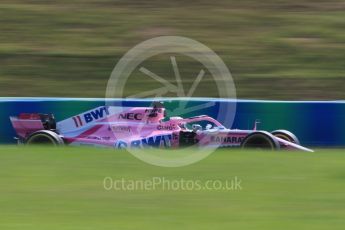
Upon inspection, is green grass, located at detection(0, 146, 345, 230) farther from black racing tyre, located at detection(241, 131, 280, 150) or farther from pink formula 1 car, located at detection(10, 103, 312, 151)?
pink formula 1 car, located at detection(10, 103, 312, 151)

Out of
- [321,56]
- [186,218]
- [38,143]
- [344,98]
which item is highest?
[321,56]

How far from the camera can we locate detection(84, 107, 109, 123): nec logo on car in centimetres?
1032

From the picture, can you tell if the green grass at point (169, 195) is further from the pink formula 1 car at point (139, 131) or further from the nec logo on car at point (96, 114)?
the nec logo on car at point (96, 114)

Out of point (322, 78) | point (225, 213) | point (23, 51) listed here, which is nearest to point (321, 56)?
point (322, 78)

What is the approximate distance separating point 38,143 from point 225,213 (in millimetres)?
5370

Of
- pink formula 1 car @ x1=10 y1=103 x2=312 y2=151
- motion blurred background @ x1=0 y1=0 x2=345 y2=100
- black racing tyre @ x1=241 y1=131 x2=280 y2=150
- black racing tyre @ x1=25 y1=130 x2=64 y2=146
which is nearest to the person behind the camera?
black racing tyre @ x1=241 y1=131 x2=280 y2=150

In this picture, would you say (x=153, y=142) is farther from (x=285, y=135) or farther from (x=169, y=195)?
(x=169, y=195)

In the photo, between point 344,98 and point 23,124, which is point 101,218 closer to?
point 23,124

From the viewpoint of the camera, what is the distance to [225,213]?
17.0 ft

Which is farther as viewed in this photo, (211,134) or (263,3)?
(263,3)

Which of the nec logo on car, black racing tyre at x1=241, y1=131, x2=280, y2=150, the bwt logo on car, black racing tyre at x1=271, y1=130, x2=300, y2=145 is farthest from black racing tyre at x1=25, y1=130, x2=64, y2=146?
black racing tyre at x1=271, y1=130, x2=300, y2=145

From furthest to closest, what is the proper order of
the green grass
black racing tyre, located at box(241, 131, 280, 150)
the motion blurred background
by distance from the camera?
the motion blurred background < black racing tyre, located at box(241, 131, 280, 150) < the green grass

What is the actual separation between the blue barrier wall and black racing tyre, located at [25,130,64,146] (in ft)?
1.68

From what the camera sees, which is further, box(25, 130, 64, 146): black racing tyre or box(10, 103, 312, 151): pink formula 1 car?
box(25, 130, 64, 146): black racing tyre
